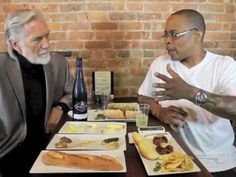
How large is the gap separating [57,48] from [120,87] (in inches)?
23.3

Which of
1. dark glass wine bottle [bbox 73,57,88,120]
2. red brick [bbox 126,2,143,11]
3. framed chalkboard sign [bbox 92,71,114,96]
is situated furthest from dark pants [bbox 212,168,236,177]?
red brick [bbox 126,2,143,11]

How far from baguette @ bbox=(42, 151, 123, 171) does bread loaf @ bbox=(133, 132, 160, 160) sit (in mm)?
114

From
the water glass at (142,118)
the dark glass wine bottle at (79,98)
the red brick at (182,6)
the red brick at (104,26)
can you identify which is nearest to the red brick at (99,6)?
the red brick at (104,26)

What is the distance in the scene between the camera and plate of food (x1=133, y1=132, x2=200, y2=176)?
3.37 ft

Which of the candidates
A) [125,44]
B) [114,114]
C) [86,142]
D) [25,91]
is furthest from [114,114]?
[125,44]

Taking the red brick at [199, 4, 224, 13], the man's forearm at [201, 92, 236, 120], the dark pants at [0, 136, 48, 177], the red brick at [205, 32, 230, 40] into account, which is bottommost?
the dark pants at [0, 136, 48, 177]

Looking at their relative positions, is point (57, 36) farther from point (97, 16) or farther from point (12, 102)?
point (12, 102)

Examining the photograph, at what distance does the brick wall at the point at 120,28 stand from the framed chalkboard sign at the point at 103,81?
0.54ft

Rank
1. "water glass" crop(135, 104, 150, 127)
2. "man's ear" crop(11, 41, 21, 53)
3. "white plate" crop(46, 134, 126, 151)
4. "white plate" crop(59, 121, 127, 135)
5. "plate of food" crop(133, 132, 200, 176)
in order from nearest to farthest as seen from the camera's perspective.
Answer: "plate of food" crop(133, 132, 200, 176) → "white plate" crop(46, 134, 126, 151) → "white plate" crop(59, 121, 127, 135) → "water glass" crop(135, 104, 150, 127) → "man's ear" crop(11, 41, 21, 53)

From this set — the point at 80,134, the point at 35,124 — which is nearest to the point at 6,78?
the point at 35,124

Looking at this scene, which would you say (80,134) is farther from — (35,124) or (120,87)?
(120,87)

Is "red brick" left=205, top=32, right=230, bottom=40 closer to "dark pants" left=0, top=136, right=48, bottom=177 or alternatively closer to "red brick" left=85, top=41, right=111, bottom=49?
"red brick" left=85, top=41, right=111, bottom=49

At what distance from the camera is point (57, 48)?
8.51 feet

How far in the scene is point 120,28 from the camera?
2.56 meters
